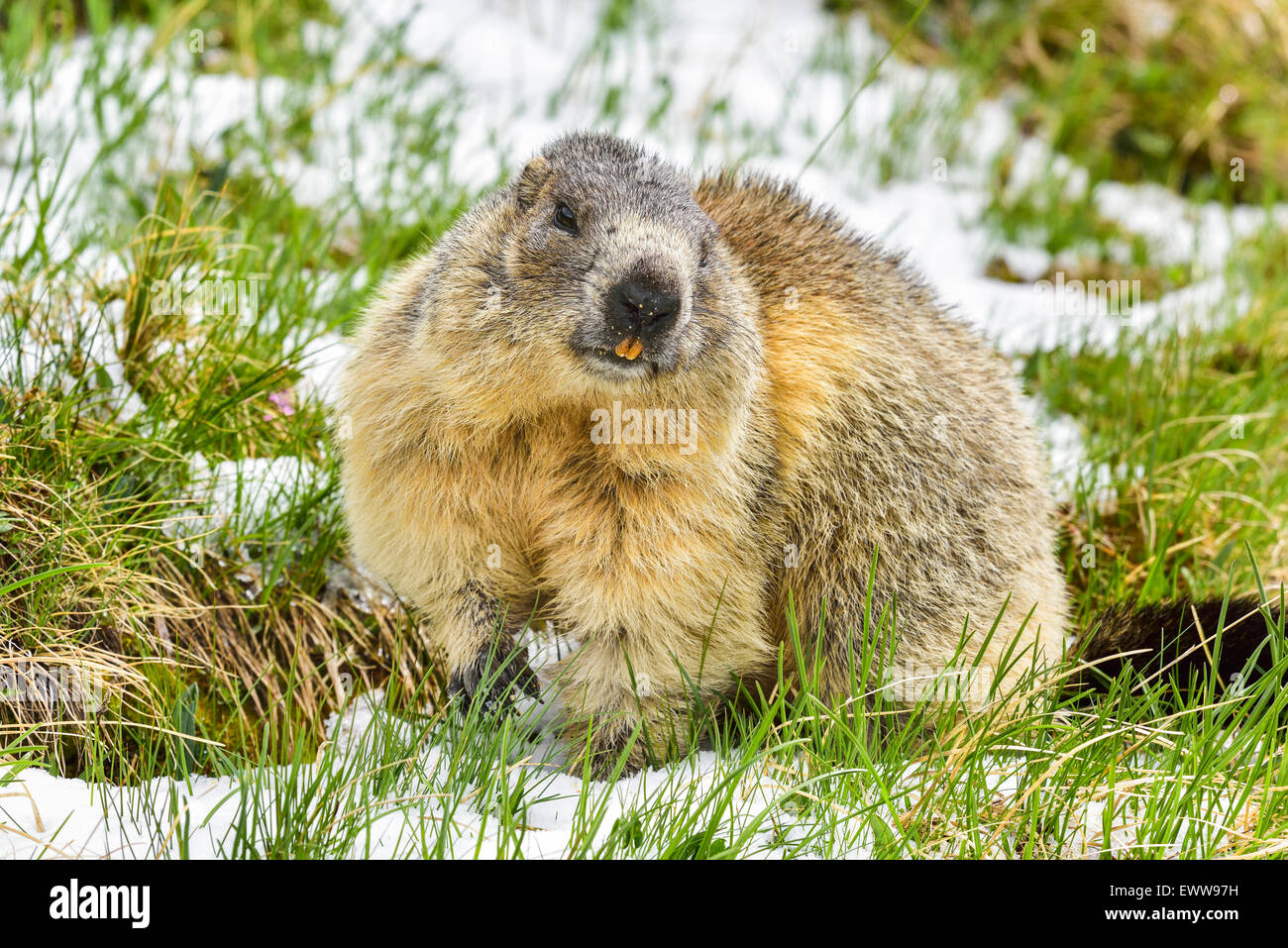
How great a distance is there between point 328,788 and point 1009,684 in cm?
258

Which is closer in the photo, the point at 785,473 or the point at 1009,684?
the point at 785,473


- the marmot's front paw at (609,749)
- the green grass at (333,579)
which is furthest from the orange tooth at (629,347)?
the marmot's front paw at (609,749)

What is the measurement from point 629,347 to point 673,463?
1.73 feet

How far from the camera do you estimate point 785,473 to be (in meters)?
4.34

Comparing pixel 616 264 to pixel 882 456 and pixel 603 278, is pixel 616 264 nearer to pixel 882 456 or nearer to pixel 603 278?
pixel 603 278

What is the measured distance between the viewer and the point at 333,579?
16.4ft

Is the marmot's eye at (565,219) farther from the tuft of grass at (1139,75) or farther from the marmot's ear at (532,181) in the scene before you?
the tuft of grass at (1139,75)

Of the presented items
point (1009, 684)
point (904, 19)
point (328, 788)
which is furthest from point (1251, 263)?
point (328, 788)

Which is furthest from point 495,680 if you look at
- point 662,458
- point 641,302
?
point 641,302

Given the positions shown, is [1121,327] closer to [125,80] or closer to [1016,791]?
[1016,791]

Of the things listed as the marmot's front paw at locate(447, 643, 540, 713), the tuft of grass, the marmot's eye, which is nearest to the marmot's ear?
the marmot's eye

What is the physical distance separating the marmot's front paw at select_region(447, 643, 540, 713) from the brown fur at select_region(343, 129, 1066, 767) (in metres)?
0.03

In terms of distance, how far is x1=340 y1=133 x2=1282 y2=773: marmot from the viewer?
152 inches

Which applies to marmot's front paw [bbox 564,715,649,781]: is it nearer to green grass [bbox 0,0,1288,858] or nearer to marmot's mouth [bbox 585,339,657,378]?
green grass [bbox 0,0,1288,858]
